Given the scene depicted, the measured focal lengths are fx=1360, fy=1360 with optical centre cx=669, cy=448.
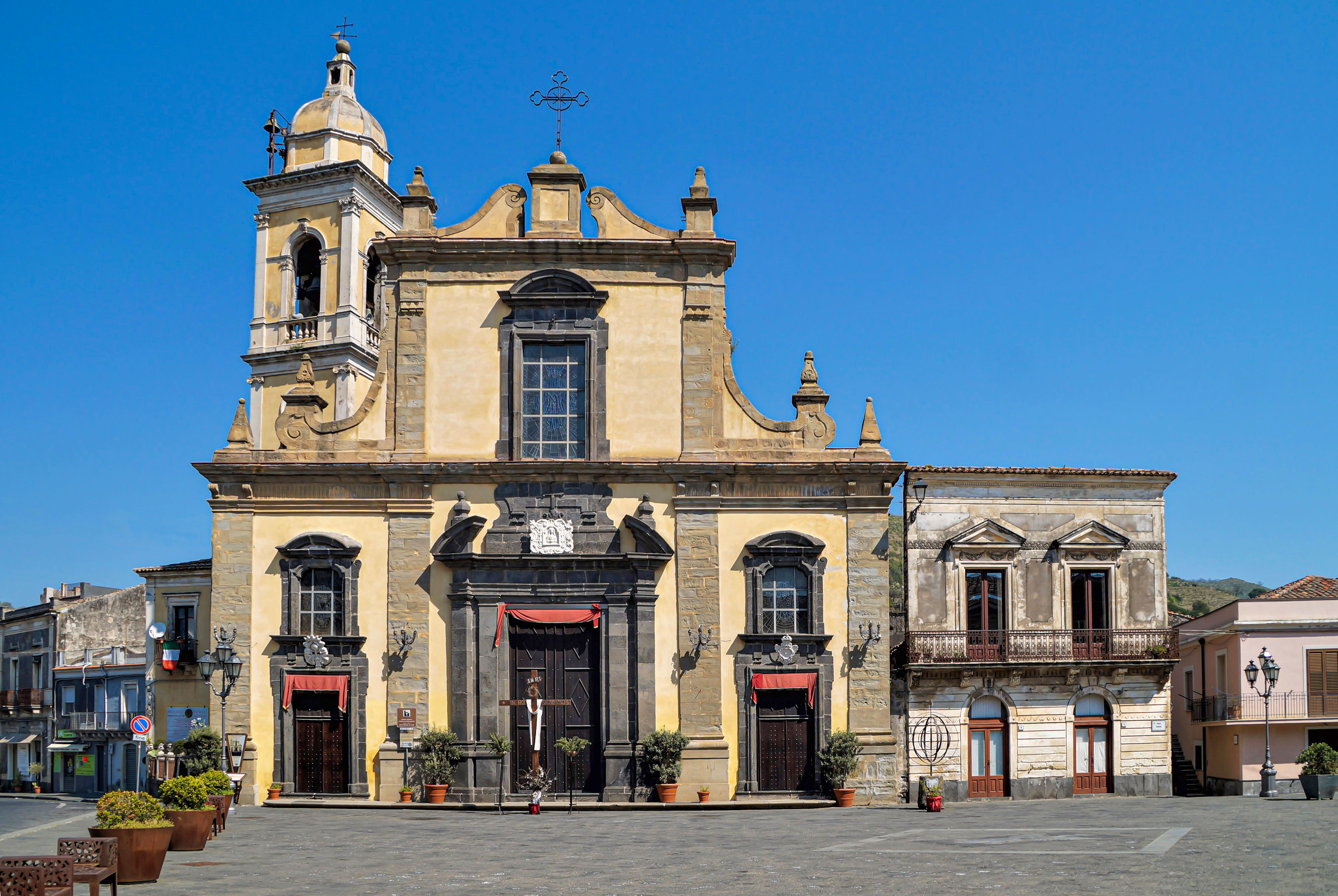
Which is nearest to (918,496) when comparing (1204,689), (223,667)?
(1204,689)

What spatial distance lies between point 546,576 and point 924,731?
10.7m

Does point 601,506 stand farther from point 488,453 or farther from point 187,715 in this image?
point 187,715

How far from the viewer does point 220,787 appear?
894 inches

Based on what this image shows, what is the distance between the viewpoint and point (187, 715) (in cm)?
3619

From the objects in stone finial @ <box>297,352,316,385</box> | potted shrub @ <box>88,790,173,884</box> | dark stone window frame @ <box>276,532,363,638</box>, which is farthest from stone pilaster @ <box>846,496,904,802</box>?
potted shrub @ <box>88,790,173,884</box>

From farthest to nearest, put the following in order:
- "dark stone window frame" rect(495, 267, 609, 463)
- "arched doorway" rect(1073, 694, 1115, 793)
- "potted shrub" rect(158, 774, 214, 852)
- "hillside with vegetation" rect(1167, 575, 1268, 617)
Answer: "hillside with vegetation" rect(1167, 575, 1268, 617) → "arched doorway" rect(1073, 694, 1115, 793) → "dark stone window frame" rect(495, 267, 609, 463) → "potted shrub" rect(158, 774, 214, 852)

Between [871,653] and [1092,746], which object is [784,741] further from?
[1092,746]

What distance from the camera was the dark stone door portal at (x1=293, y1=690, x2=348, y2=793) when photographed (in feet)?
104

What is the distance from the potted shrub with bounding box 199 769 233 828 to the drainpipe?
28.3 metres

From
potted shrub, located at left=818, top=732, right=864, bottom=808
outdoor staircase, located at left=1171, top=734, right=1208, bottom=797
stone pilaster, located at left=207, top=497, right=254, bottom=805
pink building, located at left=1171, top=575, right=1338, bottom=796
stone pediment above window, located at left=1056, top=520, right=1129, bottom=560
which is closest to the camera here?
potted shrub, located at left=818, top=732, right=864, bottom=808

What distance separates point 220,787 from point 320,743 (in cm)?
923

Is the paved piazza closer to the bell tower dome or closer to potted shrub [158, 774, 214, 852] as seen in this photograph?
potted shrub [158, 774, 214, 852]

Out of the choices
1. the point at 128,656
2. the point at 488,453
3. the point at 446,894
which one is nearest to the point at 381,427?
the point at 488,453

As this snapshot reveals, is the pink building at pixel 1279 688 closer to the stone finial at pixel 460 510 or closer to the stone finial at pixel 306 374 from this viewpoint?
the stone finial at pixel 460 510
